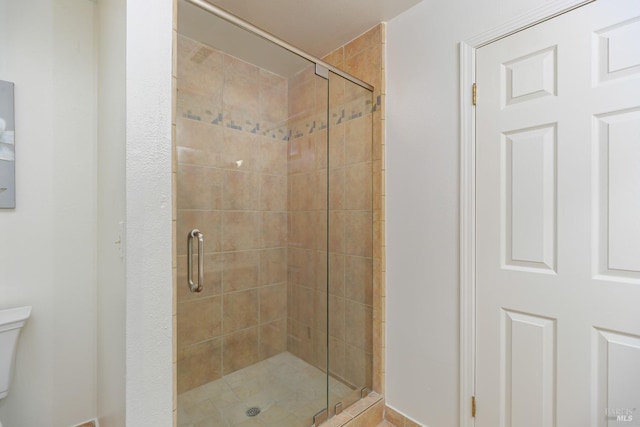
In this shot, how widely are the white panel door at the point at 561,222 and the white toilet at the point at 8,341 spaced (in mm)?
2185

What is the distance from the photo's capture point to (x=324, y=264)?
71.8 inches

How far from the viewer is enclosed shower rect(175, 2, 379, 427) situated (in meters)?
1.50

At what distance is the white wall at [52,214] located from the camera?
4.57 feet

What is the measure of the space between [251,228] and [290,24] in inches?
51.1

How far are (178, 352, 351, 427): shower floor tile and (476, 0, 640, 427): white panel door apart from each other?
89 centimetres

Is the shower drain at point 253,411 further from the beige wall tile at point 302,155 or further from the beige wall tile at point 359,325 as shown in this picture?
the beige wall tile at point 302,155

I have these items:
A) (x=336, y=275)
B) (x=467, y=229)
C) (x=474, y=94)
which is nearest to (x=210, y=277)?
(x=336, y=275)

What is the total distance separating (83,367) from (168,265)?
126 cm

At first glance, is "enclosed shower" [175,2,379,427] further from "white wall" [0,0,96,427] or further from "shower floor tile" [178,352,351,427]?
"white wall" [0,0,96,427]

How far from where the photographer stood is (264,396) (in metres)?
1.67

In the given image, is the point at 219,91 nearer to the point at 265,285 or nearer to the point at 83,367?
the point at 265,285

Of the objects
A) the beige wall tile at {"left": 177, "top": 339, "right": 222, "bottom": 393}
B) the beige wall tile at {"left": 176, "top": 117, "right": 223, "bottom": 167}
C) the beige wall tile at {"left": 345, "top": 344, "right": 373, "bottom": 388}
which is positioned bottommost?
the beige wall tile at {"left": 345, "top": 344, "right": 373, "bottom": 388}

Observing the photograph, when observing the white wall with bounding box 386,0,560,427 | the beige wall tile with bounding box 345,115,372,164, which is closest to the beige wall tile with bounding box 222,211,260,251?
the beige wall tile with bounding box 345,115,372,164

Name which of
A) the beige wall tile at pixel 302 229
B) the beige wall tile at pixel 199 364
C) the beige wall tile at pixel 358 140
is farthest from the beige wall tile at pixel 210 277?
the beige wall tile at pixel 358 140
